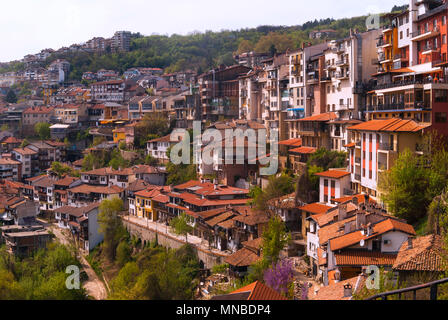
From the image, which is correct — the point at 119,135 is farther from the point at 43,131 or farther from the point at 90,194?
the point at 43,131

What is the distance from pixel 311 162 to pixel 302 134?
367 centimetres

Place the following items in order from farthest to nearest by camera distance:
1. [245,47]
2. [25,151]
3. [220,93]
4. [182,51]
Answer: [182,51], [245,47], [25,151], [220,93]

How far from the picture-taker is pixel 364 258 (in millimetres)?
13148

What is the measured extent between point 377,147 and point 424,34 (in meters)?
5.65

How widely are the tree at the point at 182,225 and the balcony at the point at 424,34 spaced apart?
39.1 ft

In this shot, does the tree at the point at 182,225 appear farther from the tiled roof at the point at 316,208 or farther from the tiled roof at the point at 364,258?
the tiled roof at the point at 364,258

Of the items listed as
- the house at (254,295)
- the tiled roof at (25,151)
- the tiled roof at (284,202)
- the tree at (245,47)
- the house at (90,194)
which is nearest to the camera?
the house at (254,295)

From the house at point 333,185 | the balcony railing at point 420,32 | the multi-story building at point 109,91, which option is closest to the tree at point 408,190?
the house at point 333,185

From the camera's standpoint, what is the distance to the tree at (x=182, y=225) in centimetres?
2279

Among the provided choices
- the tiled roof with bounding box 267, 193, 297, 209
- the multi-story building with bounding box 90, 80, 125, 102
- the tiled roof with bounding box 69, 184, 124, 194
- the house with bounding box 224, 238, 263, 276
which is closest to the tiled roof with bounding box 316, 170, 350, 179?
the tiled roof with bounding box 267, 193, 297, 209

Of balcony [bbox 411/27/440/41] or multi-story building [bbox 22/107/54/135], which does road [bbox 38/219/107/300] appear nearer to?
balcony [bbox 411/27/440/41]

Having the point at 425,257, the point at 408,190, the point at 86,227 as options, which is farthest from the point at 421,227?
the point at 86,227

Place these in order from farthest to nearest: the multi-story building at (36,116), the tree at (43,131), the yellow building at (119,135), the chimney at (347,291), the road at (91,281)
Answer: the multi-story building at (36,116) → the tree at (43,131) → the yellow building at (119,135) → the road at (91,281) → the chimney at (347,291)
